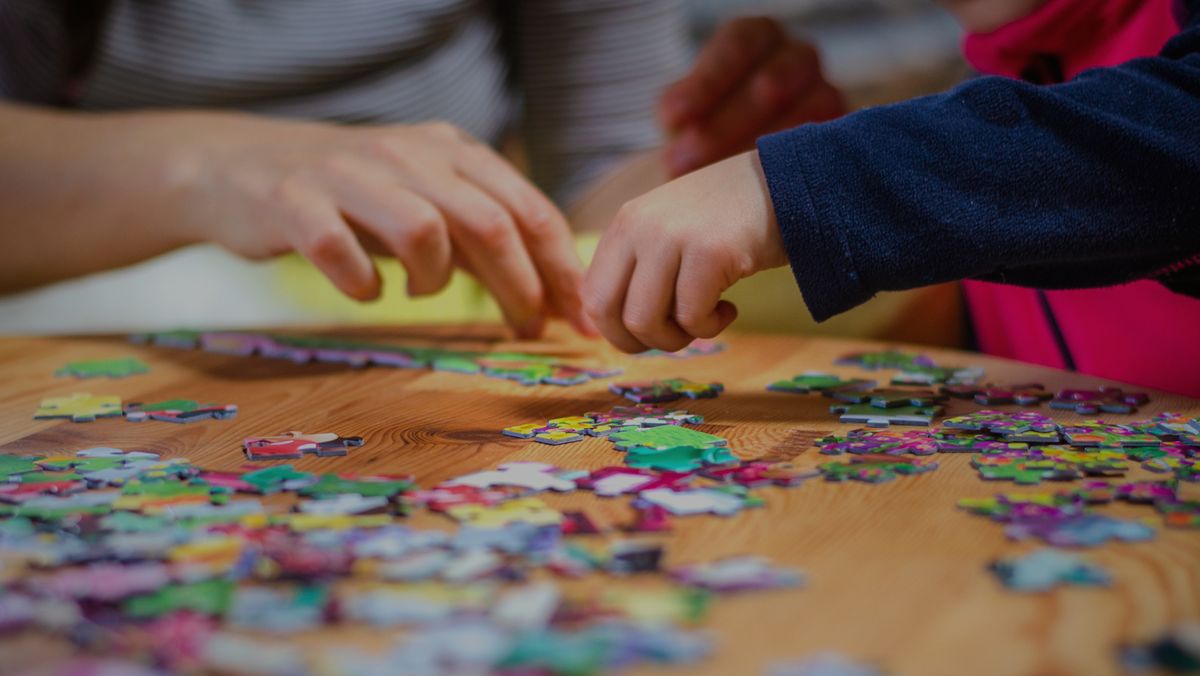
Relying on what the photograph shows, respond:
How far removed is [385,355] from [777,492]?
1.85ft

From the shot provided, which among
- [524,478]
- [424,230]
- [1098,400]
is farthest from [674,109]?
[524,478]

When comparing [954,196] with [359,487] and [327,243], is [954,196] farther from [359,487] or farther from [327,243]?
[327,243]

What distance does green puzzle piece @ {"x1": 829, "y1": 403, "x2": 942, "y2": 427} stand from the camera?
0.74 meters

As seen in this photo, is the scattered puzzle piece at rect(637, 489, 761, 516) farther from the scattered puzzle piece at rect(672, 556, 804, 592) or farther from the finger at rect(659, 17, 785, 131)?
the finger at rect(659, 17, 785, 131)

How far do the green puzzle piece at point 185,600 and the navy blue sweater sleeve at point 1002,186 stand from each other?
0.44 metres

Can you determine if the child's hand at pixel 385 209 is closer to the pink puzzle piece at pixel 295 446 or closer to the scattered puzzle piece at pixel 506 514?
the pink puzzle piece at pixel 295 446

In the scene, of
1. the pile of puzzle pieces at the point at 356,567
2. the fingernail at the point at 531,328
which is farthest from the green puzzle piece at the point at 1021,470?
the fingernail at the point at 531,328

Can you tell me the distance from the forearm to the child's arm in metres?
0.62

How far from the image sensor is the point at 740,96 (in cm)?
127

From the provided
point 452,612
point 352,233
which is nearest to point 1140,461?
point 452,612

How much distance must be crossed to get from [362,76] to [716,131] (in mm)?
674

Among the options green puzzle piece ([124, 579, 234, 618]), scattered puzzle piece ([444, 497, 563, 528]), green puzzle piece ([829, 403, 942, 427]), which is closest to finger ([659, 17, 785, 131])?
green puzzle piece ([829, 403, 942, 427])

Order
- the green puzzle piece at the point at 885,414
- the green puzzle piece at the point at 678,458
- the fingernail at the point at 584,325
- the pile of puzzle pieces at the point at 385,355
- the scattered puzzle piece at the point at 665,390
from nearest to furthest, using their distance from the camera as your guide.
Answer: the green puzzle piece at the point at 678,458
the green puzzle piece at the point at 885,414
the scattered puzzle piece at the point at 665,390
the pile of puzzle pieces at the point at 385,355
the fingernail at the point at 584,325

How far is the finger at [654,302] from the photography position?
75 cm
